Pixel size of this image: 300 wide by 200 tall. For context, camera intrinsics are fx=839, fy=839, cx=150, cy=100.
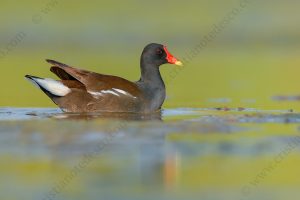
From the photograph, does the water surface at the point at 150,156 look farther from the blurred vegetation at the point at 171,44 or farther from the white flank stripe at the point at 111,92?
the blurred vegetation at the point at 171,44

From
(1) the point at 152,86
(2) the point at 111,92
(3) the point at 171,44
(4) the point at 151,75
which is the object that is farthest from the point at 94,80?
(3) the point at 171,44

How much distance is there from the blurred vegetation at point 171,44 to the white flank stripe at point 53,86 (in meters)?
1.61

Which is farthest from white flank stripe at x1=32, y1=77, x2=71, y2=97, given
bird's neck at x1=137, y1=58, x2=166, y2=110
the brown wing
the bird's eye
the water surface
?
the bird's eye

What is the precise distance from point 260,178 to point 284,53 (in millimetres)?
14646

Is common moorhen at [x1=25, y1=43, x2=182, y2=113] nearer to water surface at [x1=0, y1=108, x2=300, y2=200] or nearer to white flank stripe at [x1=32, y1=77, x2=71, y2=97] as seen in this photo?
white flank stripe at [x1=32, y1=77, x2=71, y2=97]

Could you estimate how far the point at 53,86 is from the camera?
13352mm

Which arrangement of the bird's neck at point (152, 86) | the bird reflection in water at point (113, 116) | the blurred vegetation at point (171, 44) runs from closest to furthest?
the bird reflection in water at point (113, 116)
the bird's neck at point (152, 86)
the blurred vegetation at point (171, 44)

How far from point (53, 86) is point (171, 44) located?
12.1 m

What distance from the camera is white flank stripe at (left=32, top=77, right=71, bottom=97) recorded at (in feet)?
43.8

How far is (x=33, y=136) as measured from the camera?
11.0 m

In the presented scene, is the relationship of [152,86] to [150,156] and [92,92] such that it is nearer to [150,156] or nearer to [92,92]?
[92,92]

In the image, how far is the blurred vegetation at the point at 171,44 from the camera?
16922 millimetres

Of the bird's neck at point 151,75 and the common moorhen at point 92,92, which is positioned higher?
the bird's neck at point 151,75

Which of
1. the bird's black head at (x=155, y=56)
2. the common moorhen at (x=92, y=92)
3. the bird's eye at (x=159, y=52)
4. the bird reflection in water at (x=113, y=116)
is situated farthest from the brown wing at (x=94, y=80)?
the bird's eye at (x=159, y=52)
